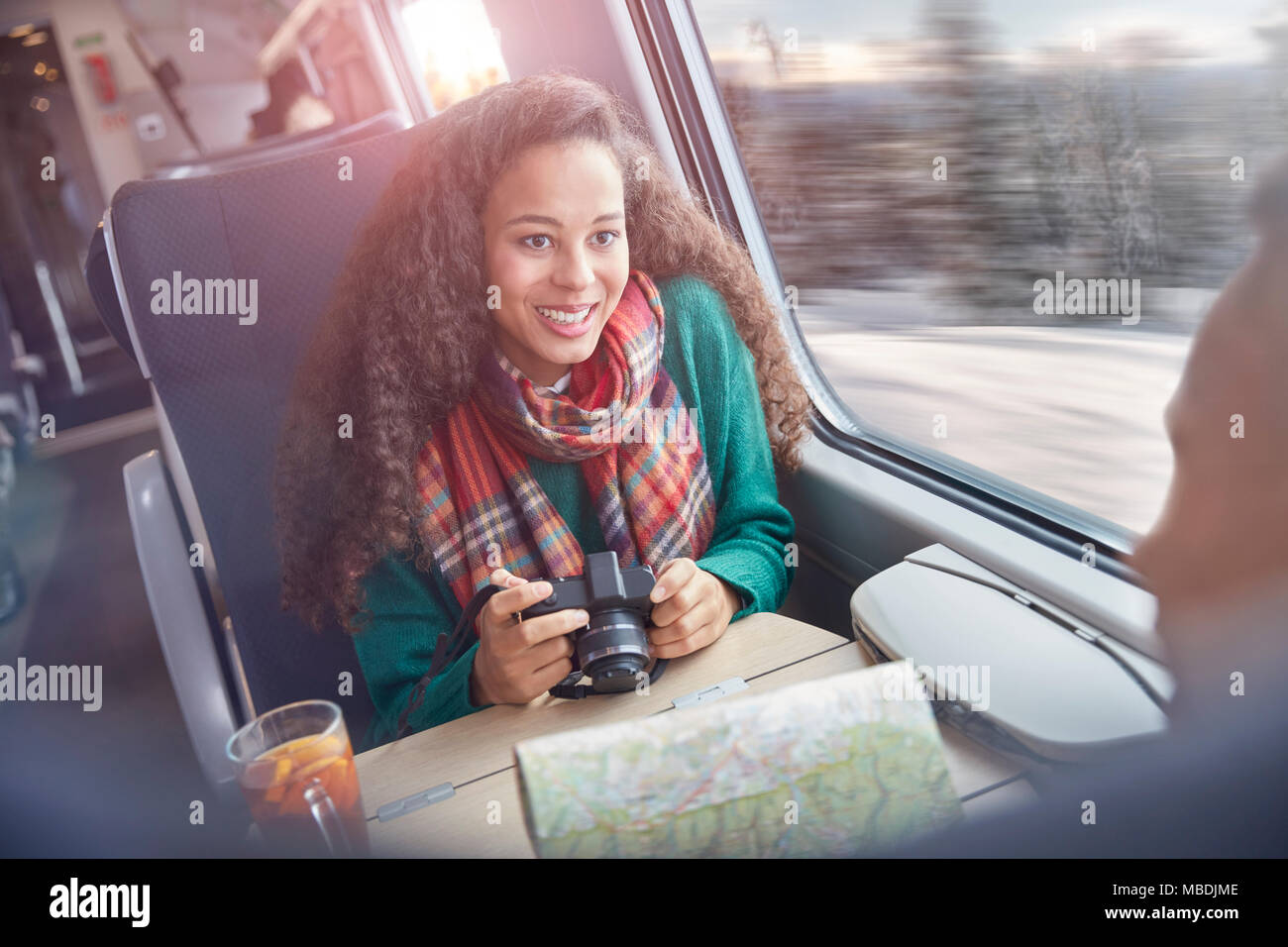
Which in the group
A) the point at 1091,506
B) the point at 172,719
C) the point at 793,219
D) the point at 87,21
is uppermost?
the point at 87,21

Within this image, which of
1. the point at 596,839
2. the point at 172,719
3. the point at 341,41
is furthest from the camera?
the point at 341,41

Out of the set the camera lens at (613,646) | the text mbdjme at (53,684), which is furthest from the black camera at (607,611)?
the text mbdjme at (53,684)

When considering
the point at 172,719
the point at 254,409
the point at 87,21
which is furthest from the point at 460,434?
the point at 87,21

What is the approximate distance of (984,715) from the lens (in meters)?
0.79

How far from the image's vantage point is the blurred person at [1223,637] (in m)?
0.39

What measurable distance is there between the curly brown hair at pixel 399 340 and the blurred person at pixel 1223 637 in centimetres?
79

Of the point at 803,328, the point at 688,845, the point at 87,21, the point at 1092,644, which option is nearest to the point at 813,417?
the point at 803,328

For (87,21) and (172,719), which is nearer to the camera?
(172,719)

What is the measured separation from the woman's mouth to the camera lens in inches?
14.5

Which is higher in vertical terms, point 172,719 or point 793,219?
point 793,219

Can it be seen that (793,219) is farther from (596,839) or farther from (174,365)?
(596,839)

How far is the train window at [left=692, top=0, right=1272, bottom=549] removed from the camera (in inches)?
34.4
